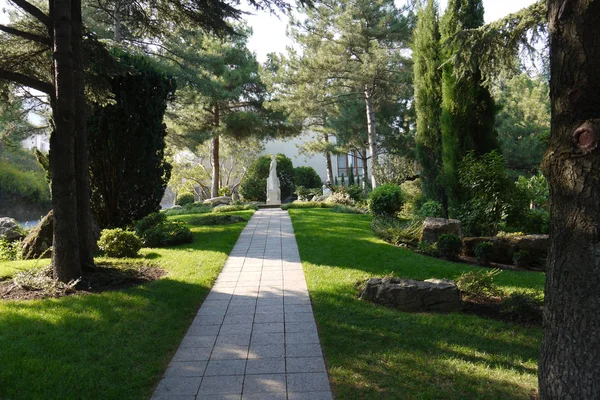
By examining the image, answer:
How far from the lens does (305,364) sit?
3.72m

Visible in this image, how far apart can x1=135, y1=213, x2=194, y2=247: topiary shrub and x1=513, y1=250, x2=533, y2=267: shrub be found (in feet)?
23.8

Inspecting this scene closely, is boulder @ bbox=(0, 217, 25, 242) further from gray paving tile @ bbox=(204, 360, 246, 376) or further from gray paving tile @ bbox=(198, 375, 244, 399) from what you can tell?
gray paving tile @ bbox=(198, 375, 244, 399)

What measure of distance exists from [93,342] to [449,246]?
6.37 metres

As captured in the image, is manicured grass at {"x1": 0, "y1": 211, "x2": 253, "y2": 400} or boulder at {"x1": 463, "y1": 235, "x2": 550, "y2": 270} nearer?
manicured grass at {"x1": 0, "y1": 211, "x2": 253, "y2": 400}

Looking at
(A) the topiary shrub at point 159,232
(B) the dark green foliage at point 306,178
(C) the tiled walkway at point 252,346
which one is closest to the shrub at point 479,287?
(C) the tiled walkway at point 252,346

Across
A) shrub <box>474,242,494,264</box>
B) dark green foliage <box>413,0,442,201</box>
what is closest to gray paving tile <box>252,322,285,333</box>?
shrub <box>474,242,494,264</box>

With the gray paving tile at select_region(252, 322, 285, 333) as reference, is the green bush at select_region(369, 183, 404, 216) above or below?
above

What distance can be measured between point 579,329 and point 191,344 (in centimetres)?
337

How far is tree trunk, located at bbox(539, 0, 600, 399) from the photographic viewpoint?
246cm

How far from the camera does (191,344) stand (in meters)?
4.29

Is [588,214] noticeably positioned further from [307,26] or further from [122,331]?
[307,26]

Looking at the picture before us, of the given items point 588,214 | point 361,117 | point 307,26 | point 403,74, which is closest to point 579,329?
point 588,214

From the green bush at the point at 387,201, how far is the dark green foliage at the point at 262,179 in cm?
1218

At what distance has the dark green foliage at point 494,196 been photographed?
29.1ft
